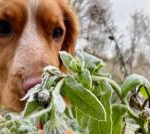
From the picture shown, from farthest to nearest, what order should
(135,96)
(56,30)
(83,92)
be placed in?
(56,30)
(135,96)
(83,92)

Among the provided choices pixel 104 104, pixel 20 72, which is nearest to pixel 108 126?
pixel 104 104

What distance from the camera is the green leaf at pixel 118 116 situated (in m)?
0.57

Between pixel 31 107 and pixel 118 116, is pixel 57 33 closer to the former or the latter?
pixel 118 116

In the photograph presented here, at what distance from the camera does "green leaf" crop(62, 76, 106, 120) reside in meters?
0.49

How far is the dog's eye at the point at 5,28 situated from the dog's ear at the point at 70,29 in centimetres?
71

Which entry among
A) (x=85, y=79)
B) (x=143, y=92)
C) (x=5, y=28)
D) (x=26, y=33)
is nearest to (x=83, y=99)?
(x=85, y=79)

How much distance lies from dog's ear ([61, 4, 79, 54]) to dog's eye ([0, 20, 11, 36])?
0.71 metres

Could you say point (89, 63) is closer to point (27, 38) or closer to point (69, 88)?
point (69, 88)

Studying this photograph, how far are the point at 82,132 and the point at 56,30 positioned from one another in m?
2.91

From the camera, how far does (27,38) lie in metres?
3.08

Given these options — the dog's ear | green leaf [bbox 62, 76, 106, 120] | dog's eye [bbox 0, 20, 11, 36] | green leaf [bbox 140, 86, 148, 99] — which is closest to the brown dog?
dog's eye [bbox 0, 20, 11, 36]

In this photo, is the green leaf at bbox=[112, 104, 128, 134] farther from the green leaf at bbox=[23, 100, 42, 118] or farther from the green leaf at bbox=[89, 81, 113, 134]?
the green leaf at bbox=[23, 100, 42, 118]

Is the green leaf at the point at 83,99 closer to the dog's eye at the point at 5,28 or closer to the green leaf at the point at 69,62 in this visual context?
the green leaf at the point at 69,62

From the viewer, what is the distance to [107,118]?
529mm
